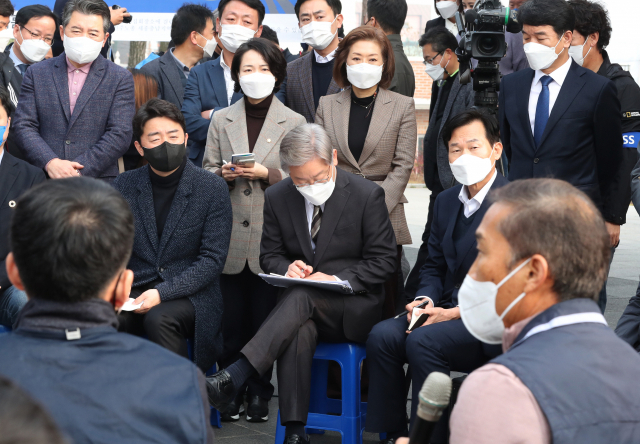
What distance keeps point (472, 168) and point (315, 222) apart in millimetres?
862

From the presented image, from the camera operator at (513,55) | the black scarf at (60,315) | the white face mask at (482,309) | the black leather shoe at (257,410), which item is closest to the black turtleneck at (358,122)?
the camera operator at (513,55)

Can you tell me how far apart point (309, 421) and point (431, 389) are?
225cm

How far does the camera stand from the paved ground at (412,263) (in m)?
3.82

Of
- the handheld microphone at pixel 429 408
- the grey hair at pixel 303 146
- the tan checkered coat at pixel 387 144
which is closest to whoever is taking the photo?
the handheld microphone at pixel 429 408

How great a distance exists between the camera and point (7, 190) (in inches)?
163

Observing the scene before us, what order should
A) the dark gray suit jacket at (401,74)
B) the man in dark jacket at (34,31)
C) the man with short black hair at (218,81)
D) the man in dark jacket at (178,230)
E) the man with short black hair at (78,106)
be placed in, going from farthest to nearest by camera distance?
the man in dark jacket at (34,31), the dark gray suit jacket at (401,74), the man with short black hair at (218,81), the man with short black hair at (78,106), the man in dark jacket at (178,230)

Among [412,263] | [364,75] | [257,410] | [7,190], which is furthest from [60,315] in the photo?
[412,263]

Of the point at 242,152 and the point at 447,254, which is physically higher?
the point at 242,152

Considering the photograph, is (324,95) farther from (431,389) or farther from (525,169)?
(431,389)

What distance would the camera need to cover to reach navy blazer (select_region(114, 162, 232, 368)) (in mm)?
3869

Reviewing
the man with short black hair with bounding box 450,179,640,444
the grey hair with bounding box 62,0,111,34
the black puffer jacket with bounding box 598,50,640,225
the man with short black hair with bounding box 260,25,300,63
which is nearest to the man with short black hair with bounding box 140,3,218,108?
the man with short black hair with bounding box 260,25,300,63

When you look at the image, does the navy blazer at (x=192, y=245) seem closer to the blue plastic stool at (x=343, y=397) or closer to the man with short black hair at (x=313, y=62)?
the blue plastic stool at (x=343, y=397)

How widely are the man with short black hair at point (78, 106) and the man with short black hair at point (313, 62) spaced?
1.11 metres

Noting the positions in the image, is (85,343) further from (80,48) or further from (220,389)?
(80,48)
